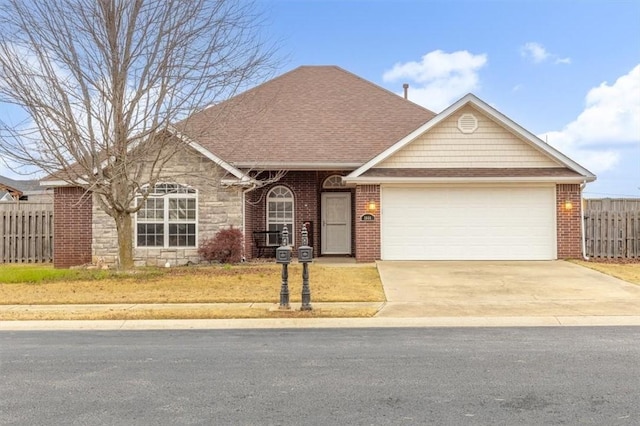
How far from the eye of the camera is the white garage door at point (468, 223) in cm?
1619

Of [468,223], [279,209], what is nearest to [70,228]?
[279,209]

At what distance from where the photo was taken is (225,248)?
1597 cm

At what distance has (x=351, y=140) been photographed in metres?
18.5

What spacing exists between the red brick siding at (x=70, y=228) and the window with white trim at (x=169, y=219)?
1.65 metres

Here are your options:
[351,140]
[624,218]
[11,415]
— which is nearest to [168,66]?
[351,140]

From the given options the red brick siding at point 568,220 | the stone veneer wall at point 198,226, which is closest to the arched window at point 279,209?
the stone veneer wall at point 198,226

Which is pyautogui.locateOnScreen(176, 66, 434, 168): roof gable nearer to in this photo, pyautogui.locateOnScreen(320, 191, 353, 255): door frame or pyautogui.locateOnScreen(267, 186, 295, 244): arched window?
pyautogui.locateOnScreen(267, 186, 295, 244): arched window

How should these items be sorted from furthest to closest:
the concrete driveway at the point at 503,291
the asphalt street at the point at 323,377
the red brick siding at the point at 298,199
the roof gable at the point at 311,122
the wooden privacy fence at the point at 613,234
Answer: the red brick siding at the point at 298,199 → the wooden privacy fence at the point at 613,234 → the roof gable at the point at 311,122 → the concrete driveway at the point at 503,291 → the asphalt street at the point at 323,377

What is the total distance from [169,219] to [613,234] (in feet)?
47.4

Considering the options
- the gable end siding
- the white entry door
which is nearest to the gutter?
the gable end siding

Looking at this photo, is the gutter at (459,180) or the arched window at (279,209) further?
the arched window at (279,209)

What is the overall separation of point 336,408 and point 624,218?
1632 cm

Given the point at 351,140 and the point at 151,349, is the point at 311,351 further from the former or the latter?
the point at 351,140

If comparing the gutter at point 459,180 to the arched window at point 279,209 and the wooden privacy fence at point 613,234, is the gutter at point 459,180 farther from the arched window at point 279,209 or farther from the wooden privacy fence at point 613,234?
the arched window at point 279,209
